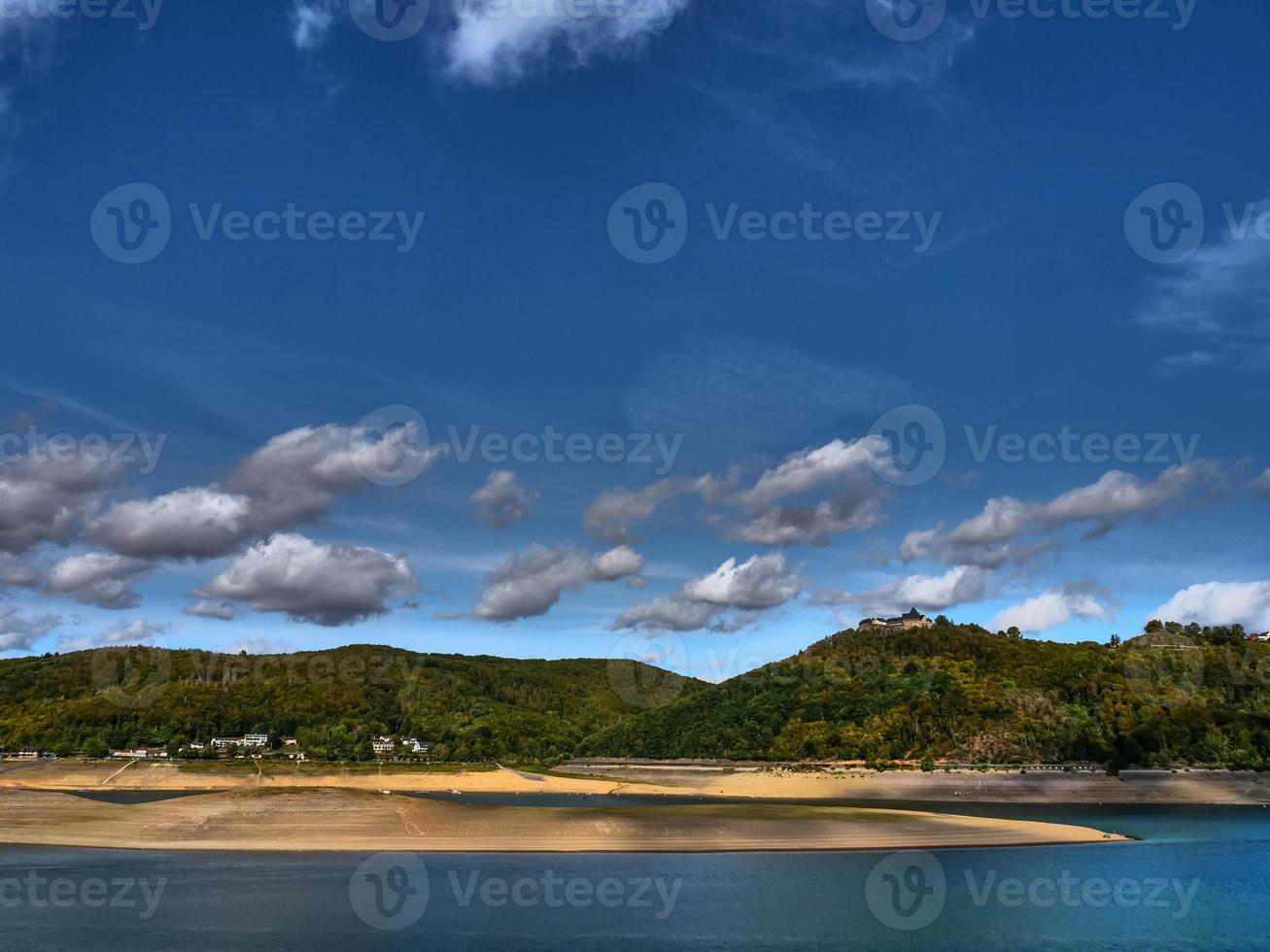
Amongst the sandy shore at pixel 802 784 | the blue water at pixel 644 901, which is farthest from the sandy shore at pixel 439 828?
the sandy shore at pixel 802 784

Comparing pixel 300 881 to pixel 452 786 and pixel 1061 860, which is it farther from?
pixel 452 786

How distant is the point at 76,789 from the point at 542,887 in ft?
510

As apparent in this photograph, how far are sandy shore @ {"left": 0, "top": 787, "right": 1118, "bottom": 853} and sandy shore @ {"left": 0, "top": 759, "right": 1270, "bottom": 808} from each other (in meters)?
44.8

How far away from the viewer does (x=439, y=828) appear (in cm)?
9812

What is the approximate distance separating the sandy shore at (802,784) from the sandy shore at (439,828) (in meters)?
A: 44.8

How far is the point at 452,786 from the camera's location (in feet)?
604

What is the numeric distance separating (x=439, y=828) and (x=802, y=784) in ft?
324

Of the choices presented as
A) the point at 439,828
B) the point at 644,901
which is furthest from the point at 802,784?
the point at 644,901

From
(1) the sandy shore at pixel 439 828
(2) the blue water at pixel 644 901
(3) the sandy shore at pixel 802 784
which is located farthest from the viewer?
(3) the sandy shore at pixel 802 784

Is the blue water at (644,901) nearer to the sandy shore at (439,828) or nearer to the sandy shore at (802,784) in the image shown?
the sandy shore at (439,828)

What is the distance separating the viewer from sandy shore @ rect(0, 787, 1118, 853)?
93250mm

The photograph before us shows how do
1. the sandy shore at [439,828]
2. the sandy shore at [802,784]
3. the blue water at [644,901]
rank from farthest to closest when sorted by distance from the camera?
the sandy shore at [802,784] → the sandy shore at [439,828] → the blue water at [644,901]

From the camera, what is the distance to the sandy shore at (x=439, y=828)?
306 ft

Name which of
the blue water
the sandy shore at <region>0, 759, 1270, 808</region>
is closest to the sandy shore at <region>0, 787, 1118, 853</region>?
the blue water
